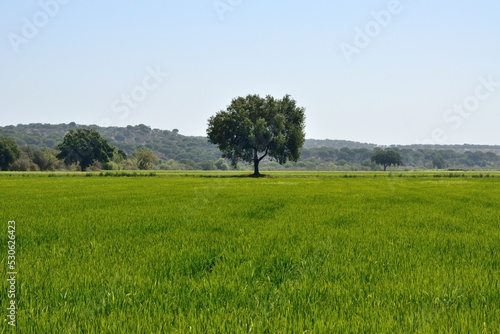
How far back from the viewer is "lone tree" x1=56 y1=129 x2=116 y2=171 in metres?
Result: 134

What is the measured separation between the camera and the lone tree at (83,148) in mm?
133875

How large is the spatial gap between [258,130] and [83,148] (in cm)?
7872

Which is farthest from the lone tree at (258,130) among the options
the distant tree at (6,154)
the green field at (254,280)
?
the distant tree at (6,154)

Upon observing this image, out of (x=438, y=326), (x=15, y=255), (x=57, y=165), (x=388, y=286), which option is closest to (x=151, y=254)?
(x=15, y=255)

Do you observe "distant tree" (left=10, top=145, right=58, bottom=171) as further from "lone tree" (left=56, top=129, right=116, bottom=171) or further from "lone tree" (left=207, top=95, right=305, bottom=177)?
"lone tree" (left=207, top=95, right=305, bottom=177)

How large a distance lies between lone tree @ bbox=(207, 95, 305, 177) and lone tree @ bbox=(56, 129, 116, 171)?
228 ft

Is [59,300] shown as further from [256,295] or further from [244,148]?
[244,148]

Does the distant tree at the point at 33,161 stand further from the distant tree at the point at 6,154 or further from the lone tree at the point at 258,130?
the lone tree at the point at 258,130

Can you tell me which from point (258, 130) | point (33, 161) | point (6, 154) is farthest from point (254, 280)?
point (33, 161)

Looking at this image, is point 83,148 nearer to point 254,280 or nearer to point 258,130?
point 258,130

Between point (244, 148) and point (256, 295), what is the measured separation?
248 ft

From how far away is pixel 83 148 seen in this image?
132m

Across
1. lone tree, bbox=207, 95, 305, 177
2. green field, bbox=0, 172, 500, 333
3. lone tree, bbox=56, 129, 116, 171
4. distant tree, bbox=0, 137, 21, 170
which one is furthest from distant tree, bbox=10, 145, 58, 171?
green field, bbox=0, 172, 500, 333

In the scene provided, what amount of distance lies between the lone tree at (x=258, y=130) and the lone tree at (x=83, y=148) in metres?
69.5
